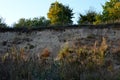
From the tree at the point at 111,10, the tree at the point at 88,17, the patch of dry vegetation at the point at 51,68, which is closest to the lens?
the patch of dry vegetation at the point at 51,68

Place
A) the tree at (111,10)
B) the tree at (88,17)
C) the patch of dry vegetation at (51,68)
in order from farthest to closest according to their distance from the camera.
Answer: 1. the tree at (88,17)
2. the tree at (111,10)
3. the patch of dry vegetation at (51,68)

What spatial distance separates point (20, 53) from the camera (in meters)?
5.25

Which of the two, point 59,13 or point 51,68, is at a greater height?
point 59,13

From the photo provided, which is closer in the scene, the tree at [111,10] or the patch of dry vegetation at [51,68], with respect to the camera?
the patch of dry vegetation at [51,68]

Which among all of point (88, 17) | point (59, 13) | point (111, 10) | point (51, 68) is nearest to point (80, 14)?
point (88, 17)

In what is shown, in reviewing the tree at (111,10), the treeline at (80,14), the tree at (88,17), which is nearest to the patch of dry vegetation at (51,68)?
the tree at (111,10)

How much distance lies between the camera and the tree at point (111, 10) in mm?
25266

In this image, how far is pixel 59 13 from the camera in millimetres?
28594

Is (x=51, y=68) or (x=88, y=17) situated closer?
Answer: (x=51, y=68)

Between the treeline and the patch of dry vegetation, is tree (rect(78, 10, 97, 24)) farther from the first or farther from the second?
the patch of dry vegetation

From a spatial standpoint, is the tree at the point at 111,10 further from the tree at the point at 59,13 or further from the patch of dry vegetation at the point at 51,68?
the patch of dry vegetation at the point at 51,68

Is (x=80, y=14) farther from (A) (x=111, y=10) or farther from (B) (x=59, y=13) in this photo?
(A) (x=111, y=10)

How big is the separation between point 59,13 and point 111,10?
4.42 meters

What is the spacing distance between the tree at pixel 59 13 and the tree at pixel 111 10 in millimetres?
2737
